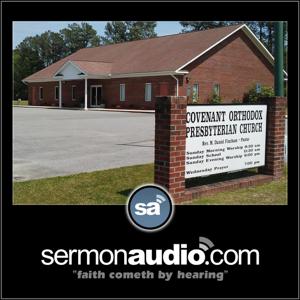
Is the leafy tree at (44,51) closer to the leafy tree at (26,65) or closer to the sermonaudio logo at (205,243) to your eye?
the leafy tree at (26,65)

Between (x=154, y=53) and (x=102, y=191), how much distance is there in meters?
30.1

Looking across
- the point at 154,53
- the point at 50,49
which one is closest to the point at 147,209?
the point at 154,53

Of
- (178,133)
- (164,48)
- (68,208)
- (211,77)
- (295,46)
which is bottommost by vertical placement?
(68,208)

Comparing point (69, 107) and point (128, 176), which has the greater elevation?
point (69, 107)

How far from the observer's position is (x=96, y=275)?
11.3 ft

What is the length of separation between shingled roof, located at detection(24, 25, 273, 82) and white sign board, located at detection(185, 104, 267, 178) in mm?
24312

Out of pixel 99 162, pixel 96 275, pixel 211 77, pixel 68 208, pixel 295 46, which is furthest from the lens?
pixel 211 77

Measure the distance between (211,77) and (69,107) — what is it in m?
14.8

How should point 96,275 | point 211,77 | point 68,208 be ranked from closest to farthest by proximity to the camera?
1. point 96,275
2. point 68,208
3. point 211,77

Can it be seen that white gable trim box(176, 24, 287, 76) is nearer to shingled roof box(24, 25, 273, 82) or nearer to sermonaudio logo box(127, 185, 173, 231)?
shingled roof box(24, 25, 273, 82)

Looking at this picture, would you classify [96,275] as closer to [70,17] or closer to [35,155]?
[70,17]

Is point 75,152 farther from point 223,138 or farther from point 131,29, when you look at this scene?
point 131,29

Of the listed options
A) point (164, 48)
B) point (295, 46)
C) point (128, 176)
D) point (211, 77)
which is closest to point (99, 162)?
point (128, 176)

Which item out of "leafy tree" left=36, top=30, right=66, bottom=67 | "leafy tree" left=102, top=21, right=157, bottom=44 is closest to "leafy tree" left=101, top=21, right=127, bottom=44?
"leafy tree" left=102, top=21, right=157, bottom=44
